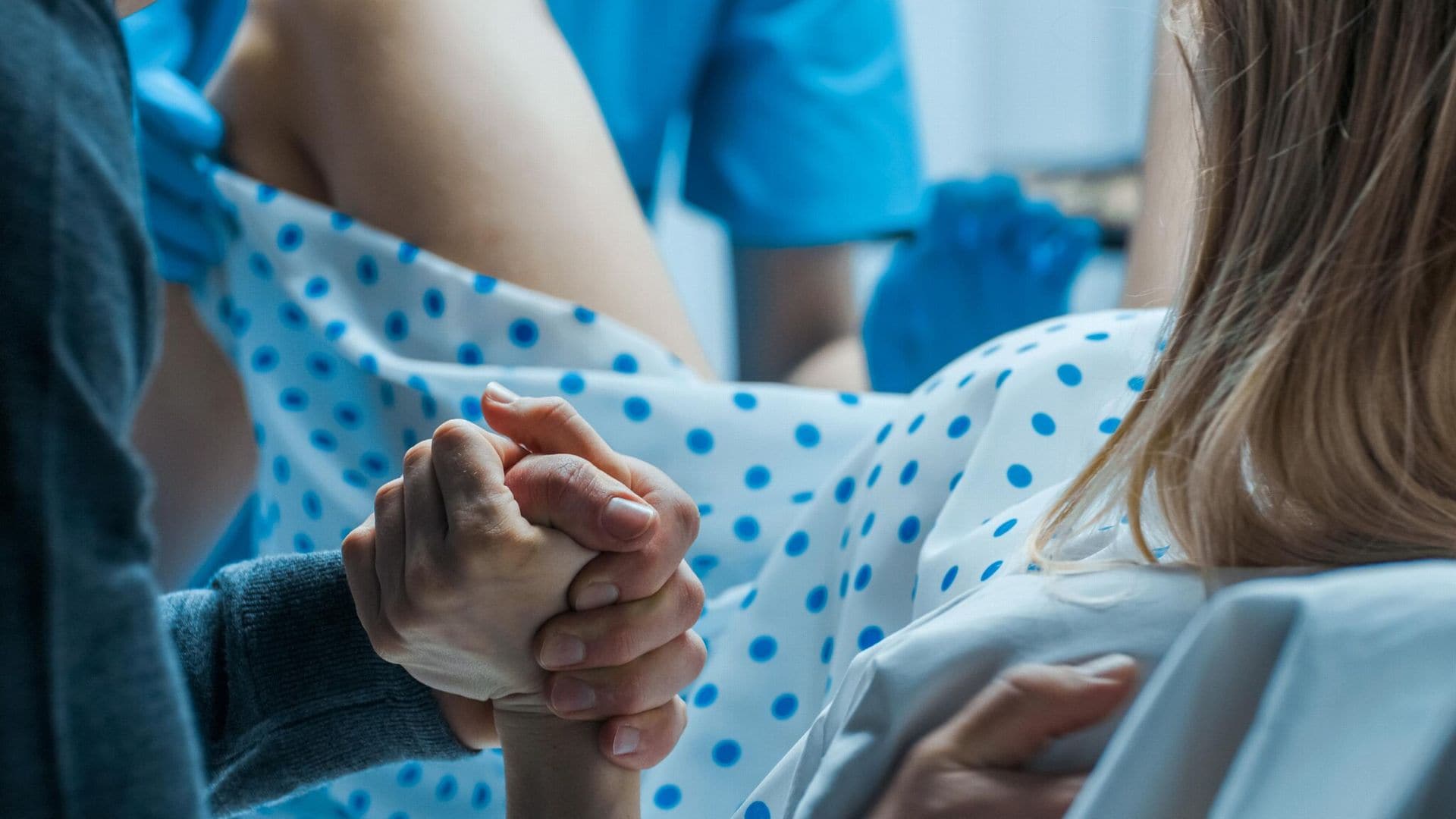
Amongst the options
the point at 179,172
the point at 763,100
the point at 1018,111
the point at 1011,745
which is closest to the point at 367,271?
the point at 179,172

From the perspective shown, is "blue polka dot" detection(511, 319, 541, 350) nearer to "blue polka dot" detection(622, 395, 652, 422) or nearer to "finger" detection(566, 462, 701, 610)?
"blue polka dot" detection(622, 395, 652, 422)

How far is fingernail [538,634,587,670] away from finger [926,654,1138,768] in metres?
0.12

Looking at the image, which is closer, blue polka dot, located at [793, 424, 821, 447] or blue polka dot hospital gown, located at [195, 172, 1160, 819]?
blue polka dot hospital gown, located at [195, 172, 1160, 819]

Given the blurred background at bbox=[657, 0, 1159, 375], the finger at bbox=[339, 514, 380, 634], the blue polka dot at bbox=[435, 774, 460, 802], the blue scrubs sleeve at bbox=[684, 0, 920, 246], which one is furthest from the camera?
the blurred background at bbox=[657, 0, 1159, 375]

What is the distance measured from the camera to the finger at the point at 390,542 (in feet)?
1.26

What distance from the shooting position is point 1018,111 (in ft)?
6.02

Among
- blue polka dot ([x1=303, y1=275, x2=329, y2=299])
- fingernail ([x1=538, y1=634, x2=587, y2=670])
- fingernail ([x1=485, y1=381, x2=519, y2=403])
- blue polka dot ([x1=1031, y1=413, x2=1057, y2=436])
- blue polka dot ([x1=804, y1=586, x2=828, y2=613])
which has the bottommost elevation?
blue polka dot ([x1=804, y1=586, x2=828, y2=613])

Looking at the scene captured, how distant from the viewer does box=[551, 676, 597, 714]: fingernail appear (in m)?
0.39

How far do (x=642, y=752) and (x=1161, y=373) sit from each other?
198mm

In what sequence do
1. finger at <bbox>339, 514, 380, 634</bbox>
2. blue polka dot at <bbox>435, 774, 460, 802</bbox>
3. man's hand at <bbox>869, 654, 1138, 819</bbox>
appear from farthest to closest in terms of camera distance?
blue polka dot at <bbox>435, 774, 460, 802</bbox>, finger at <bbox>339, 514, 380, 634</bbox>, man's hand at <bbox>869, 654, 1138, 819</bbox>

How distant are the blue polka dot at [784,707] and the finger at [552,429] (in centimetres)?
12

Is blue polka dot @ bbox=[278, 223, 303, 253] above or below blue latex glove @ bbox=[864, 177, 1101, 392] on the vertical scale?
above

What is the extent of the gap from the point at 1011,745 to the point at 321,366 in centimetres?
41

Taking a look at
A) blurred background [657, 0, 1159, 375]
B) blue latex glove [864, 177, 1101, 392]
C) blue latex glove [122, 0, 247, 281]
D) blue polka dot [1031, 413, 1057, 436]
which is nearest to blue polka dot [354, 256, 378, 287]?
blue latex glove [122, 0, 247, 281]
